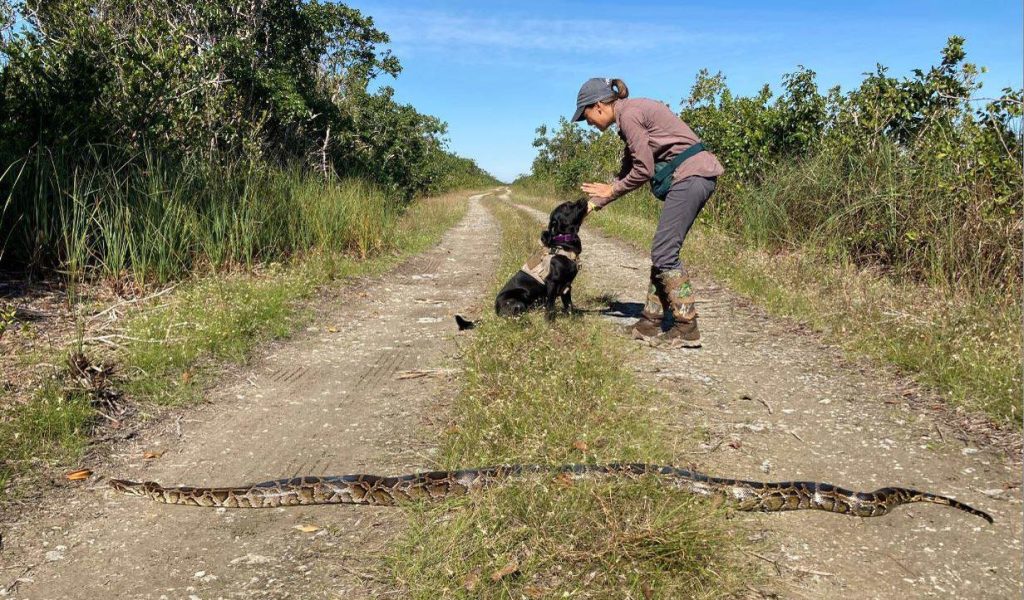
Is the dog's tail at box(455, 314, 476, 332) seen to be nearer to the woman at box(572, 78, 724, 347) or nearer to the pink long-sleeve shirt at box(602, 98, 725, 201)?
the woman at box(572, 78, 724, 347)

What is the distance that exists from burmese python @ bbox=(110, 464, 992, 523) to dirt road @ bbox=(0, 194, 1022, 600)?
8 centimetres

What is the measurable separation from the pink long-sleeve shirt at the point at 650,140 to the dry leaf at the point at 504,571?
11.9 ft

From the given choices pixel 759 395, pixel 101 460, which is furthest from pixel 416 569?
pixel 759 395

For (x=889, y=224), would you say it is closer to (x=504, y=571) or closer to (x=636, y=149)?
(x=636, y=149)

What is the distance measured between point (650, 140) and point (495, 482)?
3560mm

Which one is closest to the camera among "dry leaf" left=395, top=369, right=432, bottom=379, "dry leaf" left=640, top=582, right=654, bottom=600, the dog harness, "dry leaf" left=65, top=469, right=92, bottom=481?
"dry leaf" left=640, top=582, right=654, bottom=600

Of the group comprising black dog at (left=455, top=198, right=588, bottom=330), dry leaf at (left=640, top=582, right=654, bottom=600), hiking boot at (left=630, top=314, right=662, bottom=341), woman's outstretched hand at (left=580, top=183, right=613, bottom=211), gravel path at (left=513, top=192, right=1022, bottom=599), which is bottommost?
dry leaf at (left=640, top=582, right=654, bottom=600)

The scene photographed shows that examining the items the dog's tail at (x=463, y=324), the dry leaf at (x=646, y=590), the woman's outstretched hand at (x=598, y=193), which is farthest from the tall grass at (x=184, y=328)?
the woman's outstretched hand at (x=598, y=193)

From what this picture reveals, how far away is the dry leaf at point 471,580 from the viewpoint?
246cm

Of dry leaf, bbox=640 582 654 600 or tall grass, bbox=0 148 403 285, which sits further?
tall grass, bbox=0 148 403 285

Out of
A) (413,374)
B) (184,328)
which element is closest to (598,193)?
(413,374)

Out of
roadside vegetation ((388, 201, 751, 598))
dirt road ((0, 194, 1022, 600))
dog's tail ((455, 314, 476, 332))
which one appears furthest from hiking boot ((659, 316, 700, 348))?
dog's tail ((455, 314, 476, 332))

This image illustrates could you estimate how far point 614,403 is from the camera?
13.8ft

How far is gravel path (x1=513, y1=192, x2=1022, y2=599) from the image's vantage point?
2.62 m
